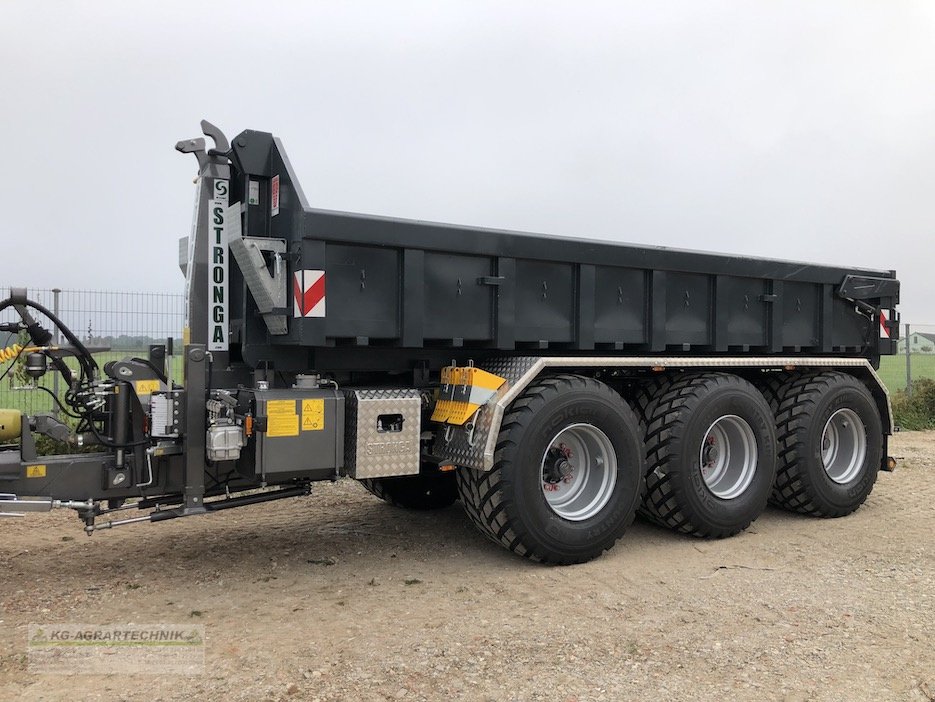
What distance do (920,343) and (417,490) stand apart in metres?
15.1

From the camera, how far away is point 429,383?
18.8 feet

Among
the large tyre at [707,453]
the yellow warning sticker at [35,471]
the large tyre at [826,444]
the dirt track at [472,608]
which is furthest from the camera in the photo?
the large tyre at [826,444]

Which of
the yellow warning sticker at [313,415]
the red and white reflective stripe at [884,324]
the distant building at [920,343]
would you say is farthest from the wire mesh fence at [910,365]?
the yellow warning sticker at [313,415]

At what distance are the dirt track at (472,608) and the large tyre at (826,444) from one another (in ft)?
0.92

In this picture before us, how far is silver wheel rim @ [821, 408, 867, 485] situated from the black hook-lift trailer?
24.6 inches

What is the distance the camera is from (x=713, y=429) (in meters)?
6.57

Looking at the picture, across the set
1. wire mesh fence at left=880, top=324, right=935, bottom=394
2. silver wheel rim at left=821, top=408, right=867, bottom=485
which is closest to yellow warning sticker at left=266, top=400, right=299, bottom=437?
silver wheel rim at left=821, top=408, right=867, bottom=485

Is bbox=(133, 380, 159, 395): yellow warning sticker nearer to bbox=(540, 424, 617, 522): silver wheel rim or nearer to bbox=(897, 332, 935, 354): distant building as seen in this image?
bbox=(540, 424, 617, 522): silver wheel rim

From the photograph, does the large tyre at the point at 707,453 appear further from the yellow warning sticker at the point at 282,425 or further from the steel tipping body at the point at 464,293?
the yellow warning sticker at the point at 282,425

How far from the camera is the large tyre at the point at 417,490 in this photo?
275 inches

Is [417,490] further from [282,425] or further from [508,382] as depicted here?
[282,425]

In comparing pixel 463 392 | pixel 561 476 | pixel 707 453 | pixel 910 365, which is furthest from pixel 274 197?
pixel 910 365
